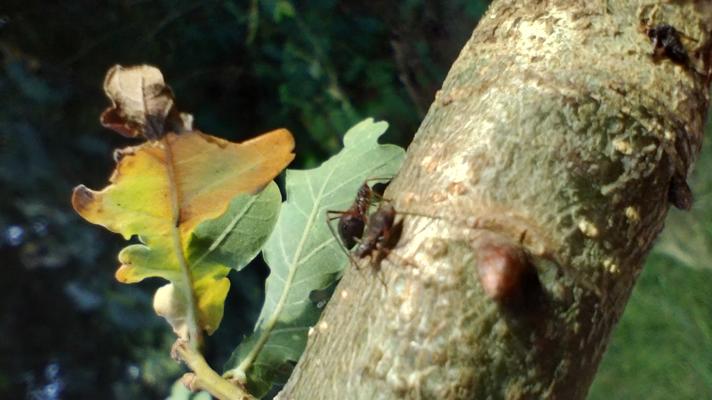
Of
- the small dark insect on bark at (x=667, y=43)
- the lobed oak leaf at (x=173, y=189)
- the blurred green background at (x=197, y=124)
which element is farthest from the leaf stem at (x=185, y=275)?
the blurred green background at (x=197, y=124)

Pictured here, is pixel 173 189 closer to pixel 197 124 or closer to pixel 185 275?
pixel 185 275

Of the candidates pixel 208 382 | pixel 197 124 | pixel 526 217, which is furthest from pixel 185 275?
pixel 197 124

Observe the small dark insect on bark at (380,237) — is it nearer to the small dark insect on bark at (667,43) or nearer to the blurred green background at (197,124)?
the small dark insect on bark at (667,43)

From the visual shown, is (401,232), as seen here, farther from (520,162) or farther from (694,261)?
(694,261)

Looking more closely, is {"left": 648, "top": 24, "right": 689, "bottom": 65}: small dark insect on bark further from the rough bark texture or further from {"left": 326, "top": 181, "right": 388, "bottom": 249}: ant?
{"left": 326, "top": 181, "right": 388, "bottom": 249}: ant

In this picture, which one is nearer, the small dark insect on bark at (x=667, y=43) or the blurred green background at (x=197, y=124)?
the small dark insect on bark at (x=667, y=43)

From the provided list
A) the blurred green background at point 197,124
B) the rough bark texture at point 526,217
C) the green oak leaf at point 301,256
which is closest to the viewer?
the rough bark texture at point 526,217
